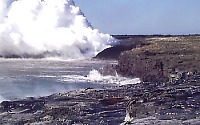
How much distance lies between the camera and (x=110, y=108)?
1670 centimetres

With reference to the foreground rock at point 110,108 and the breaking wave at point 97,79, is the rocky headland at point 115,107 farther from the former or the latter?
the breaking wave at point 97,79

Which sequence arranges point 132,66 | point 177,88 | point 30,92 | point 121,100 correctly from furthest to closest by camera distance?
point 132,66, point 30,92, point 177,88, point 121,100

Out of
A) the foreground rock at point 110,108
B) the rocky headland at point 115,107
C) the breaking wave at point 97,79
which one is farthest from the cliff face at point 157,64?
the foreground rock at point 110,108

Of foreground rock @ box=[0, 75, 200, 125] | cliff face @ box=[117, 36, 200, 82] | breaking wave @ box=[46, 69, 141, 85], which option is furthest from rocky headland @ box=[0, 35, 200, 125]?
breaking wave @ box=[46, 69, 141, 85]

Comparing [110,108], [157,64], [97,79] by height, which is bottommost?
[110,108]

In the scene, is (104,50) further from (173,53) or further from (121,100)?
(121,100)

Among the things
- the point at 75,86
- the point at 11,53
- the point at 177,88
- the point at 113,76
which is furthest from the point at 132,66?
the point at 11,53

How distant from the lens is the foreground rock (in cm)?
1419

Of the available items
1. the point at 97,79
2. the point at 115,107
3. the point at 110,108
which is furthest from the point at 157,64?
the point at 110,108

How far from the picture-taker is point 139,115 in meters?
14.2

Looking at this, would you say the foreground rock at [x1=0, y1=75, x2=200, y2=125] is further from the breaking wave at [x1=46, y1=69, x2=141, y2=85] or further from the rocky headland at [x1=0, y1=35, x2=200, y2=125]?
the breaking wave at [x1=46, y1=69, x2=141, y2=85]

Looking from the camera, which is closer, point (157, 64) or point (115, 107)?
point (115, 107)

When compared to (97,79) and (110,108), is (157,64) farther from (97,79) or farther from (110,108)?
(110,108)

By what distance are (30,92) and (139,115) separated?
17.0 metres
